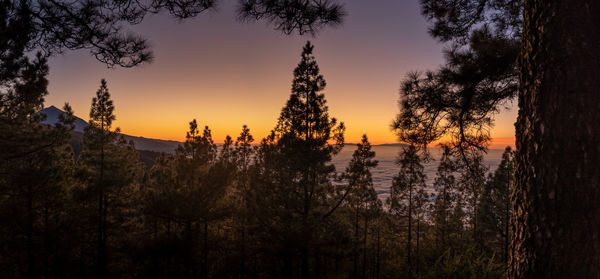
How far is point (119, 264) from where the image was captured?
15.2 meters

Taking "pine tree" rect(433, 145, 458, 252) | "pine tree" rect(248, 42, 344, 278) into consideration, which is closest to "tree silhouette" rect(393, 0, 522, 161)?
"pine tree" rect(248, 42, 344, 278)

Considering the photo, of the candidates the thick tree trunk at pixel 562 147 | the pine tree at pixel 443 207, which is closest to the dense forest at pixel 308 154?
the thick tree trunk at pixel 562 147

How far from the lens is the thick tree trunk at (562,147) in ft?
4.96

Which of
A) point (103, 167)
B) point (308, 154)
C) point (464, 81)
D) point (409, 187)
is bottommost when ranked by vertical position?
point (409, 187)

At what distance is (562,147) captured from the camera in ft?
5.20

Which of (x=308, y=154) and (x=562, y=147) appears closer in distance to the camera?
(x=562, y=147)

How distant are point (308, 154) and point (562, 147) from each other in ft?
29.6

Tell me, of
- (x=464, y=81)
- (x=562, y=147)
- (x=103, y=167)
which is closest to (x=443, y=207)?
(x=464, y=81)

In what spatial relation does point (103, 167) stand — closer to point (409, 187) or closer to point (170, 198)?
point (170, 198)

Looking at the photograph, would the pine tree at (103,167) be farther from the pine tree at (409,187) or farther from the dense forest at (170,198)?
the pine tree at (409,187)

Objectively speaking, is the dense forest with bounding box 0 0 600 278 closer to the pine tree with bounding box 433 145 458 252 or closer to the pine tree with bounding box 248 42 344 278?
the pine tree with bounding box 248 42 344 278

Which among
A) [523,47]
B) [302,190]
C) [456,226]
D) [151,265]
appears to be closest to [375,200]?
[456,226]

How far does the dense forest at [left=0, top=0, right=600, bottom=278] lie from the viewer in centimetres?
159

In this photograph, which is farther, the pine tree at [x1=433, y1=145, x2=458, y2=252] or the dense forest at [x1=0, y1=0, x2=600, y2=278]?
the pine tree at [x1=433, y1=145, x2=458, y2=252]
